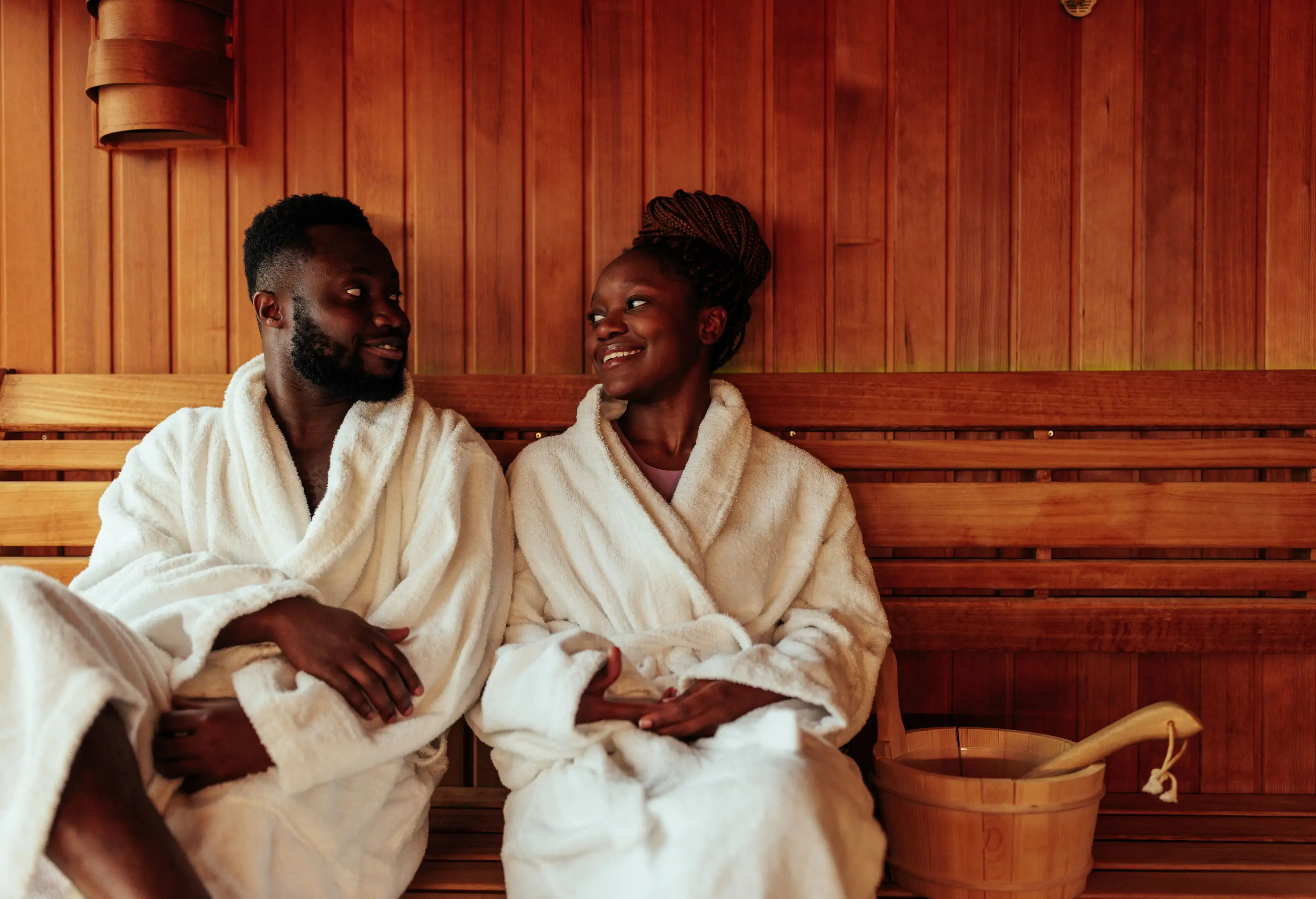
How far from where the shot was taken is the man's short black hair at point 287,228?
2.00 m

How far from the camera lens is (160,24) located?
2121mm

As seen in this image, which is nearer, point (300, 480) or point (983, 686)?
point (300, 480)

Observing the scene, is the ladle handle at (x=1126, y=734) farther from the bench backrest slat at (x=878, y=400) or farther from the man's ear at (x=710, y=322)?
the man's ear at (x=710, y=322)

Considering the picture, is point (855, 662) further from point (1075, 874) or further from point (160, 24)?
point (160, 24)

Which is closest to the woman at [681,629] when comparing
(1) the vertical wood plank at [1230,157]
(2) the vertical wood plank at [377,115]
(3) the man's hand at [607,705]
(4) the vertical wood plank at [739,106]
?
(3) the man's hand at [607,705]

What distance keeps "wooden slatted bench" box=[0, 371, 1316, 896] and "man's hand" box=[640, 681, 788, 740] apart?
603mm

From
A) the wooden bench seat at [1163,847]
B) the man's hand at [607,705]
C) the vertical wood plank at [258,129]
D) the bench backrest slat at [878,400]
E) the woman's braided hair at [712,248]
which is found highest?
the vertical wood plank at [258,129]

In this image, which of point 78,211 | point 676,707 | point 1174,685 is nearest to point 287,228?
point 78,211

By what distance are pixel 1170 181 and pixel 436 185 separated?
5.40ft

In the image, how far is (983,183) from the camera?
7.30ft

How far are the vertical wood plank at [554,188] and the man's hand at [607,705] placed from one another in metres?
0.82

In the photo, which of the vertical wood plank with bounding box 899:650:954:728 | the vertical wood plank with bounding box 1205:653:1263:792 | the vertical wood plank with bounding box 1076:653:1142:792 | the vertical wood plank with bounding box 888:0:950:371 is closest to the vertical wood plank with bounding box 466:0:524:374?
the vertical wood plank with bounding box 888:0:950:371

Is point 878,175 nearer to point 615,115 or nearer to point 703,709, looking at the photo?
point 615,115

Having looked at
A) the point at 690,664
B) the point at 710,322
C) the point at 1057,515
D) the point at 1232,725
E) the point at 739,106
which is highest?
the point at 739,106
